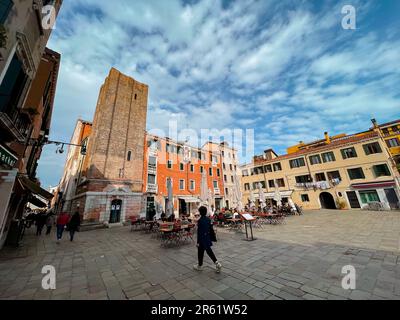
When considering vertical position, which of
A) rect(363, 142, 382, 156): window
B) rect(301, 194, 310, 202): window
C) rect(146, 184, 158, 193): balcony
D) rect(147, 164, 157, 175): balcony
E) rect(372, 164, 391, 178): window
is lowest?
rect(301, 194, 310, 202): window

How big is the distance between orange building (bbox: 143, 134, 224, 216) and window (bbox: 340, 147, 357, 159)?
62.0 feet

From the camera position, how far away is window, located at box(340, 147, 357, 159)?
21.9 meters

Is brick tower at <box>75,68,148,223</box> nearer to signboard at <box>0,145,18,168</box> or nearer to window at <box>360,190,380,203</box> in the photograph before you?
signboard at <box>0,145,18,168</box>

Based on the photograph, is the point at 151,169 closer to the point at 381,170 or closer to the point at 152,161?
the point at 152,161

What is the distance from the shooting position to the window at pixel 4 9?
4391mm

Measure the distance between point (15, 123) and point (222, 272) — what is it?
29.1ft

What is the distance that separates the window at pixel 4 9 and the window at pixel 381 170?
31.2m

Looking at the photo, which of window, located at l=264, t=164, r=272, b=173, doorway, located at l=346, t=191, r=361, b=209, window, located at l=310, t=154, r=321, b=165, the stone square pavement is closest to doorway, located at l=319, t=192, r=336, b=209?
doorway, located at l=346, t=191, r=361, b=209

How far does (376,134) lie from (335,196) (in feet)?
→ 29.5
